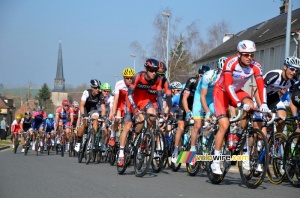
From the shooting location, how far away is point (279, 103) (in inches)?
421

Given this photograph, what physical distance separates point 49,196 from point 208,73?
4452mm

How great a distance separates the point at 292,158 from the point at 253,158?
757 mm

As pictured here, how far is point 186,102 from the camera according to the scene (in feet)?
40.3

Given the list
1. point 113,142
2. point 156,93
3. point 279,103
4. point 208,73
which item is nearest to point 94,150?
point 113,142

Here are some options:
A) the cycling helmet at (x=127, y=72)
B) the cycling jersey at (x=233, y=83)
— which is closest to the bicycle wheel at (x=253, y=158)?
the cycling jersey at (x=233, y=83)

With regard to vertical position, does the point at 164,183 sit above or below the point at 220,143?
below

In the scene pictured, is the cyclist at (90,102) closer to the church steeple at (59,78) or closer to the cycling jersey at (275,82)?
the cycling jersey at (275,82)

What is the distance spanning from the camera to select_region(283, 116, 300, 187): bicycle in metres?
9.06

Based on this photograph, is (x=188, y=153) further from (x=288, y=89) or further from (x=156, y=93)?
(x=288, y=89)

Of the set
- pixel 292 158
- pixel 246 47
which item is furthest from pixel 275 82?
pixel 292 158

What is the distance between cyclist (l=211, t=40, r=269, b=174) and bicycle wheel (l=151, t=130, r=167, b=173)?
1749 mm

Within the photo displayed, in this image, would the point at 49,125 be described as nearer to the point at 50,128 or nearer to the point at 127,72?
the point at 50,128

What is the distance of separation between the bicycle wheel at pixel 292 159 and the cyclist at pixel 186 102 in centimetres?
309

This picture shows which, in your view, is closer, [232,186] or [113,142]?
[232,186]
